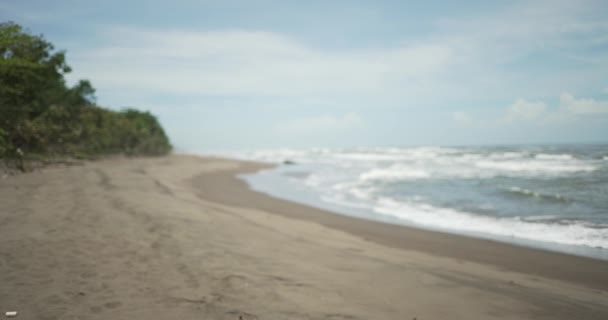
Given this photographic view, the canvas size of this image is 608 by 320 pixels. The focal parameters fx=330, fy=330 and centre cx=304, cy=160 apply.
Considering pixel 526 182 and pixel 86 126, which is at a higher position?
pixel 86 126

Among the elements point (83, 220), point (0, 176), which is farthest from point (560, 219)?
point (0, 176)

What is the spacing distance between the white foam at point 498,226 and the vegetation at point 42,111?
43.2 ft

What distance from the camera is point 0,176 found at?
1461 cm

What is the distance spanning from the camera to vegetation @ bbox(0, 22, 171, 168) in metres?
13.9

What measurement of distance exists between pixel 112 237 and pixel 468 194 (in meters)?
14.8

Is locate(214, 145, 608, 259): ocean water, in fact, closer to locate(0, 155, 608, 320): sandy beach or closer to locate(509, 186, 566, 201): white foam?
locate(509, 186, 566, 201): white foam

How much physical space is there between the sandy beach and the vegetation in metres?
5.72

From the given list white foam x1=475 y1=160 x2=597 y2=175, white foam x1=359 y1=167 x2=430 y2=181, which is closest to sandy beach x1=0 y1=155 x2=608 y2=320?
white foam x1=359 y1=167 x2=430 y2=181

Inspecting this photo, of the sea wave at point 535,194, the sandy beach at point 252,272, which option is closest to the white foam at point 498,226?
the sandy beach at point 252,272

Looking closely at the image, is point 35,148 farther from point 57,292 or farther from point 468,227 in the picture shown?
point 468,227

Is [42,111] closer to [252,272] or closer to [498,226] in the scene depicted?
[252,272]

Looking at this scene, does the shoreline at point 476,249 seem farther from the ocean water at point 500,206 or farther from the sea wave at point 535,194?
the sea wave at point 535,194

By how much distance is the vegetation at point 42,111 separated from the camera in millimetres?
13891

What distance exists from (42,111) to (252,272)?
1024 inches
